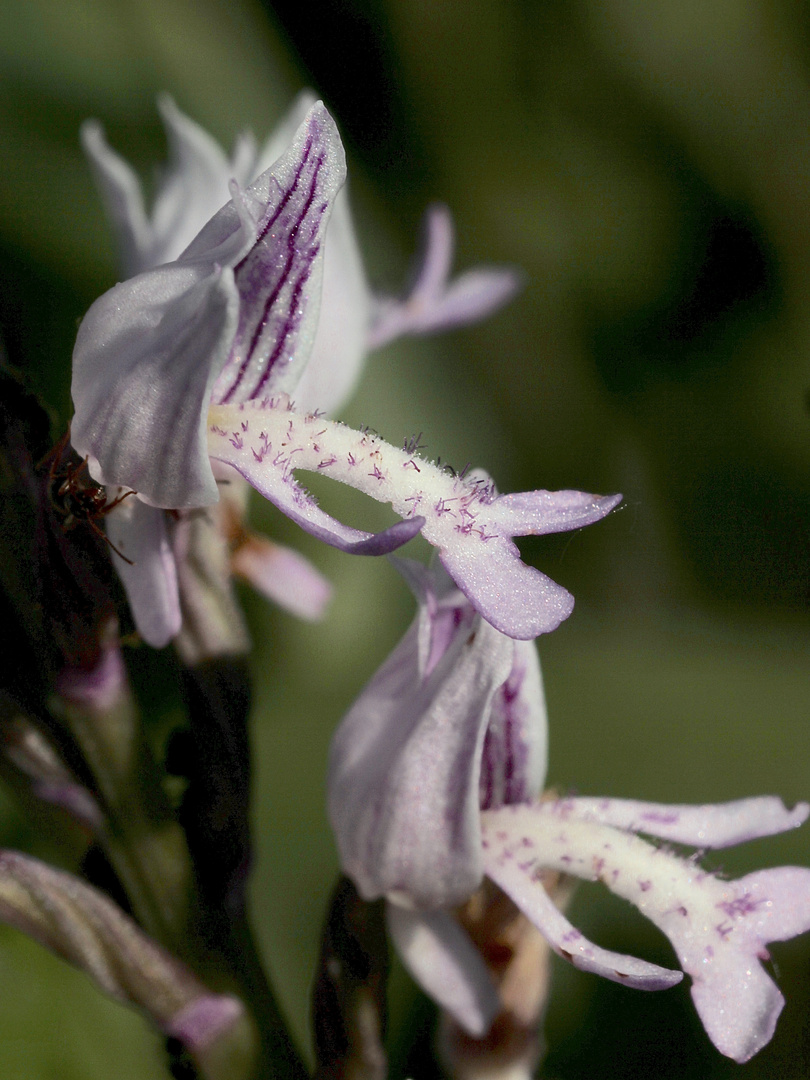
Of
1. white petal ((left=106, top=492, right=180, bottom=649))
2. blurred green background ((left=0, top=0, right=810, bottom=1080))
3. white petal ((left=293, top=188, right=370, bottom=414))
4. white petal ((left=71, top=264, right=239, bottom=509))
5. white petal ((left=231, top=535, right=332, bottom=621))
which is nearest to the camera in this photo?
white petal ((left=71, top=264, right=239, bottom=509))

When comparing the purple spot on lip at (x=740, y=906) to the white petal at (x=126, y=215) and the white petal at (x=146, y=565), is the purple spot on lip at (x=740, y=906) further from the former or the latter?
the white petal at (x=126, y=215)

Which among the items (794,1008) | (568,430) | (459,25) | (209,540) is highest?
(459,25)

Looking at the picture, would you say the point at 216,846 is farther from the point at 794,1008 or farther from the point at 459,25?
the point at 459,25

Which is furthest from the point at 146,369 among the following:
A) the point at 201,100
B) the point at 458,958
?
the point at 201,100

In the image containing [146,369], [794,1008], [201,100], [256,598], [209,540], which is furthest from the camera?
[201,100]

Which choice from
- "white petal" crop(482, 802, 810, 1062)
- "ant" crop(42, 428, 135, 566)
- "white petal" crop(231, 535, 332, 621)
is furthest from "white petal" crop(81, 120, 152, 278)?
"white petal" crop(482, 802, 810, 1062)

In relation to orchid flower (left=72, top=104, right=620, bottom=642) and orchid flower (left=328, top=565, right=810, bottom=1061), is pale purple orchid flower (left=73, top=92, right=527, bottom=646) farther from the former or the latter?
orchid flower (left=328, top=565, right=810, bottom=1061)

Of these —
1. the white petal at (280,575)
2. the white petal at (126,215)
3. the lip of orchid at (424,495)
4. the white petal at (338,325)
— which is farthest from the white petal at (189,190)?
the lip of orchid at (424,495)

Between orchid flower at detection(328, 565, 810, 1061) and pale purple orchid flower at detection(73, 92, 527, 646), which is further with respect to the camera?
orchid flower at detection(328, 565, 810, 1061)
